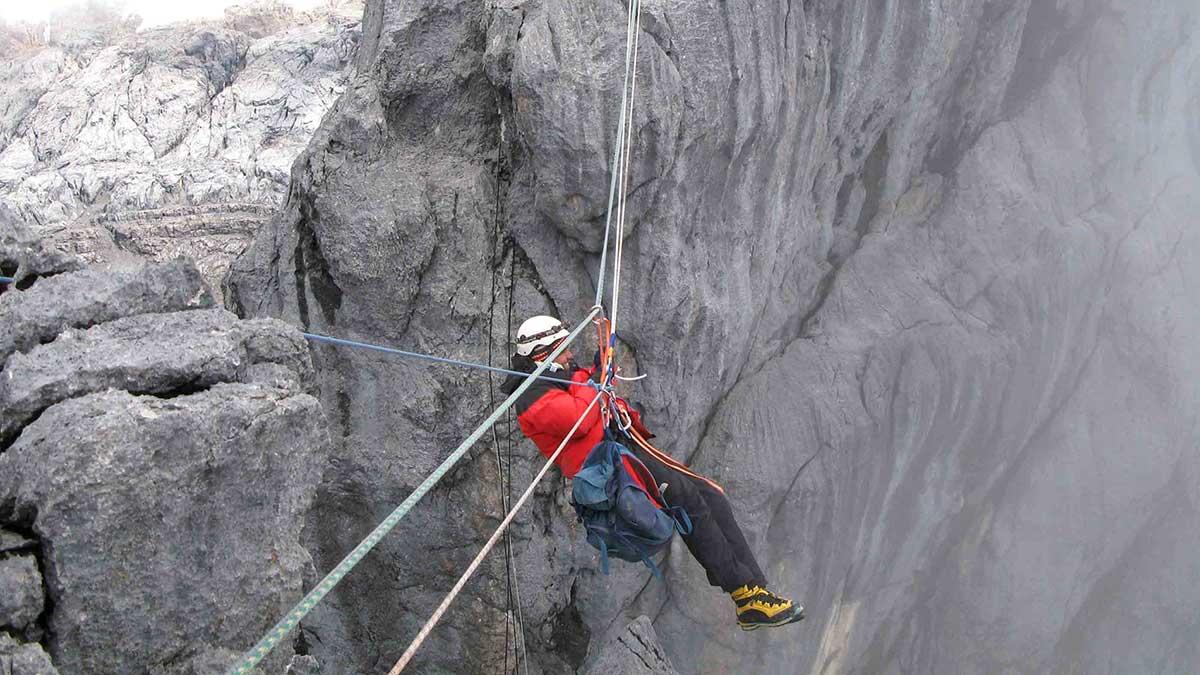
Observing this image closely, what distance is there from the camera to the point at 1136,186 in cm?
1258

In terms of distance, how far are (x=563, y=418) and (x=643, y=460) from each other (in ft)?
2.12

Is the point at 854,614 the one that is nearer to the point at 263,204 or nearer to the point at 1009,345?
the point at 1009,345

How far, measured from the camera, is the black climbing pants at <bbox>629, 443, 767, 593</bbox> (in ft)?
19.2

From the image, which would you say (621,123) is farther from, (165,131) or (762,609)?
(165,131)

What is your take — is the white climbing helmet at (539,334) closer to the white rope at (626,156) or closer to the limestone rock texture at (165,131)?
the white rope at (626,156)

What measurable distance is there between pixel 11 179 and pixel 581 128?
536 inches

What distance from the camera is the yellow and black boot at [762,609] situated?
19.6ft

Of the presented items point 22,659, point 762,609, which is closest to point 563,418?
point 762,609

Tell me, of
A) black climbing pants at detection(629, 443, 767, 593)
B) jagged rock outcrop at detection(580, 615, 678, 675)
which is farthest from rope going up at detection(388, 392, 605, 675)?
jagged rock outcrop at detection(580, 615, 678, 675)

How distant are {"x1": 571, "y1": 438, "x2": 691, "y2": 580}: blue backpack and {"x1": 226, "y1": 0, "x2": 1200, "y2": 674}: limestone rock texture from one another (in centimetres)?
183

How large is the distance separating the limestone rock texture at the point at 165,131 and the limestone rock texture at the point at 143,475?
10.5 meters

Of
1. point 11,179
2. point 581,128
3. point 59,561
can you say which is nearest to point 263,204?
point 11,179

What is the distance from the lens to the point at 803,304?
10.0m

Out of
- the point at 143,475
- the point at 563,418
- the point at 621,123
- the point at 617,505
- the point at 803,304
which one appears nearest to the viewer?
the point at 143,475
